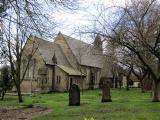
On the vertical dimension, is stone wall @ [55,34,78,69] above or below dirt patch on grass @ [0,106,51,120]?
above

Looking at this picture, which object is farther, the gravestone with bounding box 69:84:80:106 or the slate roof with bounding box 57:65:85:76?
the slate roof with bounding box 57:65:85:76

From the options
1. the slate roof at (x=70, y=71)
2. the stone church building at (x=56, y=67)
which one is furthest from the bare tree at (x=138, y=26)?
the slate roof at (x=70, y=71)

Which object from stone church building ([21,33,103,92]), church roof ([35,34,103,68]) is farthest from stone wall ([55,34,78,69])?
church roof ([35,34,103,68])

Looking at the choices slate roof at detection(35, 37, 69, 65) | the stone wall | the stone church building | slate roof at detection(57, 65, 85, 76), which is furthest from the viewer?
the stone wall

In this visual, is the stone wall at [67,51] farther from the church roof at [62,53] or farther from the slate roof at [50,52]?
the slate roof at [50,52]

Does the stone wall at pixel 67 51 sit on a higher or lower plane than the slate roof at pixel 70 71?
higher

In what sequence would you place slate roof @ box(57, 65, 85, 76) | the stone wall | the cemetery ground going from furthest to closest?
the stone wall, slate roof @ box(57, 65, 85, 76), the cemetery ground

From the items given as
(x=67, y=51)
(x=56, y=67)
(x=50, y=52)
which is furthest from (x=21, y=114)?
(x=67, y=51)

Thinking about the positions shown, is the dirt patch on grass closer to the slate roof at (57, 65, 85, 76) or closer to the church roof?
the church roof

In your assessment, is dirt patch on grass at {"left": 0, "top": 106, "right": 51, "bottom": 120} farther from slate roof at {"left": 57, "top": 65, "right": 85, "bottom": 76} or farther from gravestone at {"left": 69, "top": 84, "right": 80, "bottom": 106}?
slate roof at {"left": 57, "top": 65, "right": 85, "bottom": 76}

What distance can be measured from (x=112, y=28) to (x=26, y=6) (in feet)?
46.7

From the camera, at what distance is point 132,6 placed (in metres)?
28.2

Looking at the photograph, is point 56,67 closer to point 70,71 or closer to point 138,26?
point 70,71

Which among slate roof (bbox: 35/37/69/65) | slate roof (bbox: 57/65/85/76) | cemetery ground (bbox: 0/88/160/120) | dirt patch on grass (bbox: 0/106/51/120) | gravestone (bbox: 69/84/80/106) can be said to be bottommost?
dirt patch on grass (bbox: 0/106/51/120)
